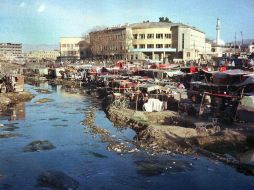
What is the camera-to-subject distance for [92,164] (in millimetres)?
19734

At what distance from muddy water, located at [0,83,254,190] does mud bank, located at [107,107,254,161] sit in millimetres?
969

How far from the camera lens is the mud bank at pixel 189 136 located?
20562 mm

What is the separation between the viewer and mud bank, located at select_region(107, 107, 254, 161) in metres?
20.6

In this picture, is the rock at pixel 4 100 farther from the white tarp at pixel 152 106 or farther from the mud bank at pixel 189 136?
the mud bank at pixel 189 136

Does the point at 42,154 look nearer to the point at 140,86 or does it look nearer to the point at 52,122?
the point at 52,122

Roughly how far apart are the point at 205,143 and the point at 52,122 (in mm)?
14260

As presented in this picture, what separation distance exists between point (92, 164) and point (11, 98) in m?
25.2

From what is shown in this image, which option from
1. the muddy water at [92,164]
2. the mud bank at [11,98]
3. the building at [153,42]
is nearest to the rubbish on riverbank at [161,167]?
the muddy water at [92,164]

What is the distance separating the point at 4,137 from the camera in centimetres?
2531

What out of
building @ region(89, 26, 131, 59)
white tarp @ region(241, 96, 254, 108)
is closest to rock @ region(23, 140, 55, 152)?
white tarp @ region(241, 96, 254, 108)

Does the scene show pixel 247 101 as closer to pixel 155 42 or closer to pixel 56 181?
pixel 56 181

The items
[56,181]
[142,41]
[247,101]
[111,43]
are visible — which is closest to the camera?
[56,181]

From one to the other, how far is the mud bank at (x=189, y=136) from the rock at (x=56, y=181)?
588 centimetres

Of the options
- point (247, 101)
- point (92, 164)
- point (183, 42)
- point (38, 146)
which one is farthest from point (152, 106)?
point (183, 42)
